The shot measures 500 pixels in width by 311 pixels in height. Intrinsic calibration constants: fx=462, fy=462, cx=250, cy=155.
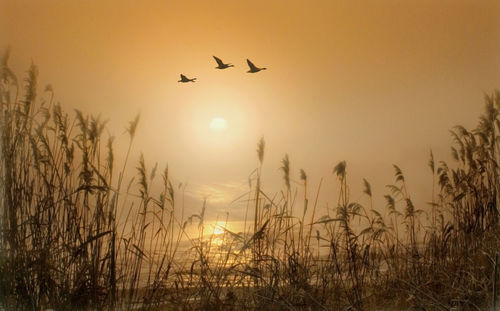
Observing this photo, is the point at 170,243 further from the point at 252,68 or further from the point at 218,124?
the point at 252,68

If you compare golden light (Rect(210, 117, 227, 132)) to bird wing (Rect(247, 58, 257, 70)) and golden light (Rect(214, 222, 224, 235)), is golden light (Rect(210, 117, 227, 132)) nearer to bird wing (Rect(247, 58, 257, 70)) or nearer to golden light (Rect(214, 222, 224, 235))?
bird wing (Rect(247, 58, 257, 70))

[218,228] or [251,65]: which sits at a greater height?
[251,65]

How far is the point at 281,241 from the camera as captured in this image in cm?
228

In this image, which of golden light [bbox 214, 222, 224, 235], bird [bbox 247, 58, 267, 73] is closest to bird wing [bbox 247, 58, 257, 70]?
bird [bbox 247, 58, 267, 73]

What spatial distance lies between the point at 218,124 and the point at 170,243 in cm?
63

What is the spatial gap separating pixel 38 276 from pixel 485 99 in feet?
7.96

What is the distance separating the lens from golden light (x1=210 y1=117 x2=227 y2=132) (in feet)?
7.64

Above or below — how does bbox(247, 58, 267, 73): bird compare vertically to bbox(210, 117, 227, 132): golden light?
above

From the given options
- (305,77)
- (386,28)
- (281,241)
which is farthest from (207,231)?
(386,28)

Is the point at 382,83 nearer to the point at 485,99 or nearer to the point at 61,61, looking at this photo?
the point at 485,99

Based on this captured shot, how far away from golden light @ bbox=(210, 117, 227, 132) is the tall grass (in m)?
0.24

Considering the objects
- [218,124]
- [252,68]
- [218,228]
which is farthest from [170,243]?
[252,68]

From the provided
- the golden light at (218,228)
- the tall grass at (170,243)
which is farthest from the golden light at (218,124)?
the golden light at (218,228)

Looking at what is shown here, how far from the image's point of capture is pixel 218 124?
2344 mm
